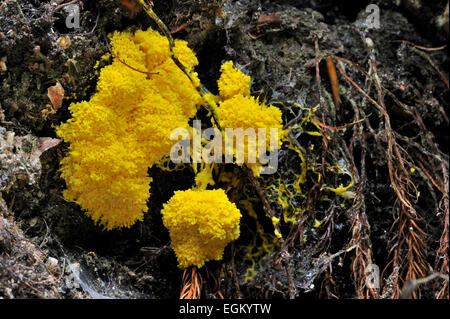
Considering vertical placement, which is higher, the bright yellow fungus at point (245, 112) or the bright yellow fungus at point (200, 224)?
the bright yellow fungus at point (245, 112)

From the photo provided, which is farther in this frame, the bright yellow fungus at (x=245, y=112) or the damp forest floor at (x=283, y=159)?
the bright yellow fungus at (x=245, y=112)

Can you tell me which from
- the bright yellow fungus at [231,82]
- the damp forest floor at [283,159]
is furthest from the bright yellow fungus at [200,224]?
the bright yellow fungus at [231,82]

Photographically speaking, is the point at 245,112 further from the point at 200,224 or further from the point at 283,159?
the point at 200,224

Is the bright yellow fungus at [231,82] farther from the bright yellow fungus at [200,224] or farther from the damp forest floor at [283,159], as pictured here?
the bright yellow fungus at [200,224]

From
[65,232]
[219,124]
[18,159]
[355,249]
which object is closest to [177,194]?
[219,124]

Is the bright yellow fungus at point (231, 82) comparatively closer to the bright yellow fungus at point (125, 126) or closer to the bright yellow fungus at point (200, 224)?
the bright yellow fungus at point (125, 126)

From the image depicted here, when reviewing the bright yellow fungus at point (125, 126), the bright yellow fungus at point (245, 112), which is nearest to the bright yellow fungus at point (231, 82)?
the bright yellow fungus at point (245, 112)

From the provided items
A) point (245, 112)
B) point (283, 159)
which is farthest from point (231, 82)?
point (283, 159)
